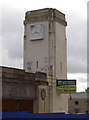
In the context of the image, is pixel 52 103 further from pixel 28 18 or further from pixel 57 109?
pixel 28 18

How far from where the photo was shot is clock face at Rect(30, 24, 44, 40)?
51531 mm

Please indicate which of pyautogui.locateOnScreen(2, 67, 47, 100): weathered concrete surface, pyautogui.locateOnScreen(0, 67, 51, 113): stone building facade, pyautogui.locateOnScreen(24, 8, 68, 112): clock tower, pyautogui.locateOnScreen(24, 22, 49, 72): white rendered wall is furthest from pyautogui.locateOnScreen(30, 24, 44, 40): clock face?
pyautogui.locateOnScreen(2, 67, 47, 100): weathered concrete surface

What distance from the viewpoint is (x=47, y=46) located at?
5081 centimetres

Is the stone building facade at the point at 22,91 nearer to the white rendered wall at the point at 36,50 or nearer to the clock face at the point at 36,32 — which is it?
the white rendered wall at the point at 36,50

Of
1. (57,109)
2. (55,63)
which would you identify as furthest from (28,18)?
(57,109)

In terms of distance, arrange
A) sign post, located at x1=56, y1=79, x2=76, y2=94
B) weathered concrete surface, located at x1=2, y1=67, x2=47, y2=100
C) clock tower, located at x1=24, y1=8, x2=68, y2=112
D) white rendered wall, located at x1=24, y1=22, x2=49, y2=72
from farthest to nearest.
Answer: white rendered wall, located at x1=24, y1=22, x2=49, y2=72 < clock tower, located at x1=24, y1=8, x2=68, y2=112 < sign post, located at x1=56, y1=79, x2=76, y2=94 < weathered concrete surface, located at x1=2, y1=67, x2=47, y2=100

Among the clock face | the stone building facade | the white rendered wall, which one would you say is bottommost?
the stone building facade

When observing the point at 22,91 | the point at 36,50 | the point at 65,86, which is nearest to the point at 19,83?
the point at 22,91

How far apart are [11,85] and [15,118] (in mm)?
8985

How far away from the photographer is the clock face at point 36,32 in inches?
2029

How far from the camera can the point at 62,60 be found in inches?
2101

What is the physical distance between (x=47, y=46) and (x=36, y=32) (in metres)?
3.67

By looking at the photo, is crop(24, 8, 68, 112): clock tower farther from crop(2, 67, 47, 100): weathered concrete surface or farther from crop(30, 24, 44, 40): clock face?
crop(2, 67, 47, 100): weathered concrete surface

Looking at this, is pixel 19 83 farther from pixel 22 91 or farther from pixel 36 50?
pixel 36 50
